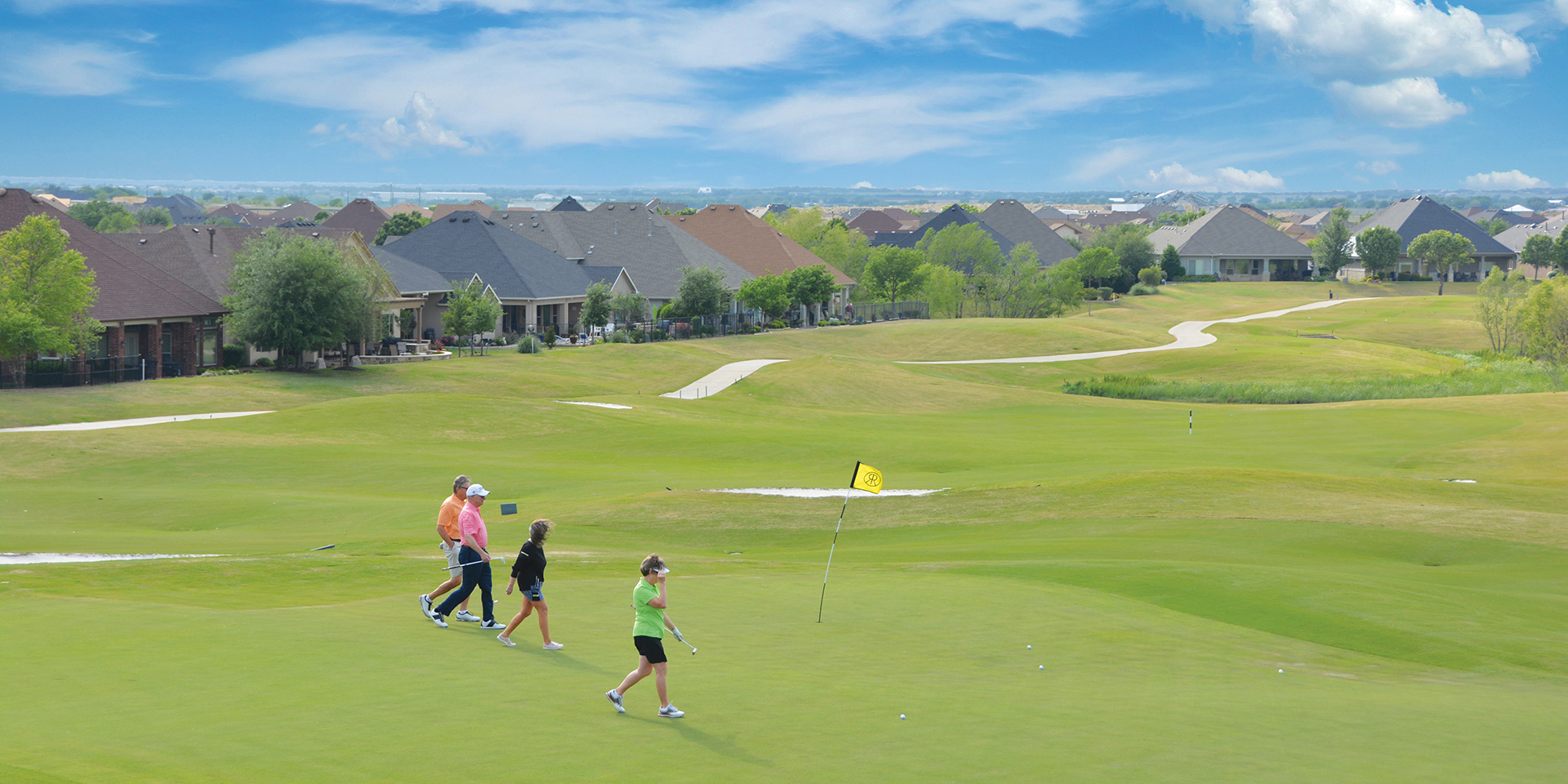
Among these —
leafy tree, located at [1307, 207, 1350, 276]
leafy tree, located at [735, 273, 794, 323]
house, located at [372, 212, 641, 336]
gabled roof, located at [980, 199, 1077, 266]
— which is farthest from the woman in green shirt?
leafy tree, located at [1307, 207, 1350, 276]

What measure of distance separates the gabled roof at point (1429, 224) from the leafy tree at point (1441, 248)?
493cm

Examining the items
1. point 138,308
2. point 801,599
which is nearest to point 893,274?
point 138,308

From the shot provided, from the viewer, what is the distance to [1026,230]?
153 metres

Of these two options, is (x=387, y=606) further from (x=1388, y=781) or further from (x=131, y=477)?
(x=131, y=477)

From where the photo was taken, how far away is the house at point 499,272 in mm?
79812

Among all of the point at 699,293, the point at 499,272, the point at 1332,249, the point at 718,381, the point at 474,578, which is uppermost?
the point at 1332,249

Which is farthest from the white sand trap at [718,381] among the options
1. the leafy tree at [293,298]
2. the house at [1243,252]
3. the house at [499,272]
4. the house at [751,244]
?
the house at [1243,252]

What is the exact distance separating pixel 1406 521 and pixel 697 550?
17.0 meters

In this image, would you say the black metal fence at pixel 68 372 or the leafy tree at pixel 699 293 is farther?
the leafy tree at pixel 699 293

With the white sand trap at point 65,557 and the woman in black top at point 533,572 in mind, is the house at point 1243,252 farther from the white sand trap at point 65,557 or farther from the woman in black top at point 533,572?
the woman in black top at point 533,572

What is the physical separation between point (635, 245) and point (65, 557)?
262 ft

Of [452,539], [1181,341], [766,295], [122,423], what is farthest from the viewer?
[1181,341]

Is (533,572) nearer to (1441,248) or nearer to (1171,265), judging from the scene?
(1171,265)

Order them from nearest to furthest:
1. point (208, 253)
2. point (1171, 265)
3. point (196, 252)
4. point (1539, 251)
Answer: point (196, 252) → point (208, 253) → point (1539, 251) → point (1171, 265)
